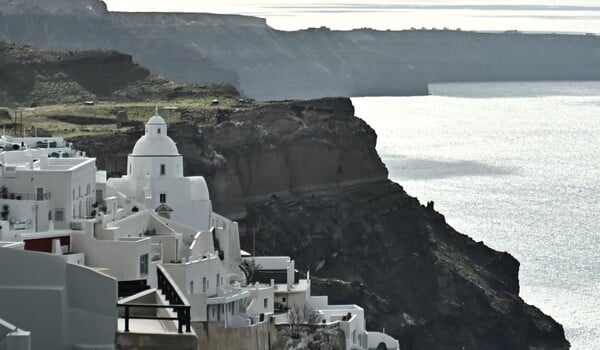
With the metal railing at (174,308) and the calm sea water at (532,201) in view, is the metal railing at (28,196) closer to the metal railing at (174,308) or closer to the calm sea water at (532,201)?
the metal railing at (174,308)

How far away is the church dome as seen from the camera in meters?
41.5

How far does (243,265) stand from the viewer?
4231cm

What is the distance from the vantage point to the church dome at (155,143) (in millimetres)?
41469

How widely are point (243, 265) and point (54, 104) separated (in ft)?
144

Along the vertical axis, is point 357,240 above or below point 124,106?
below

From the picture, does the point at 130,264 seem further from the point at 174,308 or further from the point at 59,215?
the point at 174,308

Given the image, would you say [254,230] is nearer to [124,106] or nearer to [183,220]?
[124,106]

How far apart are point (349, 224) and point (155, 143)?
34954 mm

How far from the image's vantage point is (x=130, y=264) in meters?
30.5


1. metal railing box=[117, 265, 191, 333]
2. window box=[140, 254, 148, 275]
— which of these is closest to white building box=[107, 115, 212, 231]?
window box=[140, 254, 148, 275]

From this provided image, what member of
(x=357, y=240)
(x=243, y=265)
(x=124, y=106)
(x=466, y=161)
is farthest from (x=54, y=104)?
(x=466, y=161)

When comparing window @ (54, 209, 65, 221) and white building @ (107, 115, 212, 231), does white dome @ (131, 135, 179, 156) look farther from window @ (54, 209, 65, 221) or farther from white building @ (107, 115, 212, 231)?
window @ (54, 209, 65, 221)

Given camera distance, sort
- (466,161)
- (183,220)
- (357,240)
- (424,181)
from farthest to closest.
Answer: (466,161) < (424,181) < (357,240) < (183,220)


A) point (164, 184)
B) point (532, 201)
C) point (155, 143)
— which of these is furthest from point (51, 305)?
point (532, 201)
